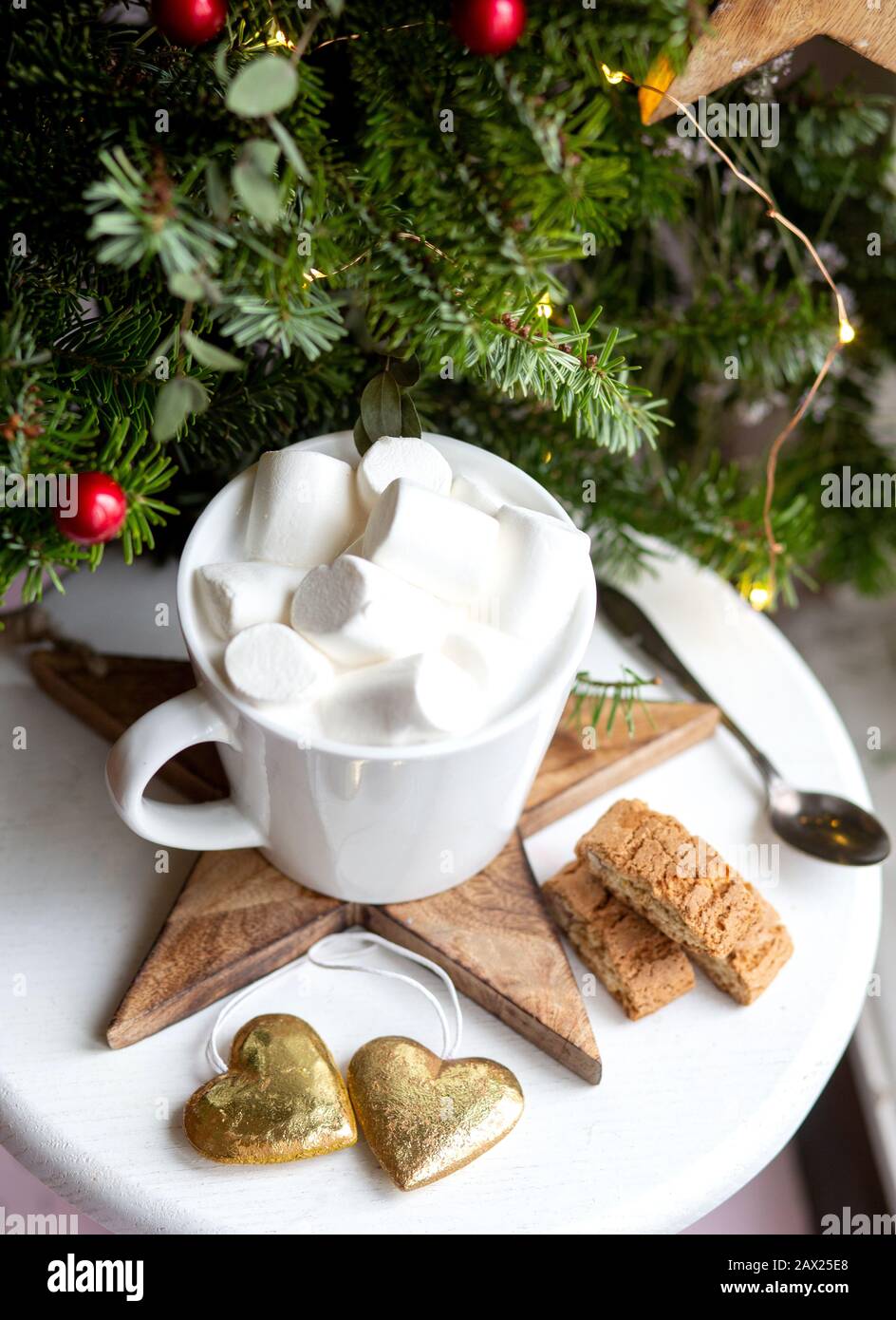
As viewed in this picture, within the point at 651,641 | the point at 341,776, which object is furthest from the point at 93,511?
the point at 651,641

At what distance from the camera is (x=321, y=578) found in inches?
23.2

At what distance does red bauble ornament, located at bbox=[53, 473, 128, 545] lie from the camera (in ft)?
1.80

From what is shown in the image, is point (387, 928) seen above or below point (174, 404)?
below

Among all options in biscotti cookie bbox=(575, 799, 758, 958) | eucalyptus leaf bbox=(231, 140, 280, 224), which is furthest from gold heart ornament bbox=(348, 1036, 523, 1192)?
eucalyptus leaf bbox=(231, 140, 280, 224)

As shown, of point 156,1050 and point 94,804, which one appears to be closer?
point 156,1050

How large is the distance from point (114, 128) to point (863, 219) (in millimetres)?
681

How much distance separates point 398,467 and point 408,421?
5cm

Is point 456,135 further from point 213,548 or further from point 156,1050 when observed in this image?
point 156,1050

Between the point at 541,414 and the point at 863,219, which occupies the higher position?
the point at 863,219

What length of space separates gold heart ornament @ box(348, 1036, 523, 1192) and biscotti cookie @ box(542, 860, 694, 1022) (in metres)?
0.09

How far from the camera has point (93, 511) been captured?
0.55 m

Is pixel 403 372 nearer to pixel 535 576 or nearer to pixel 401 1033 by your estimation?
pixel 535 576

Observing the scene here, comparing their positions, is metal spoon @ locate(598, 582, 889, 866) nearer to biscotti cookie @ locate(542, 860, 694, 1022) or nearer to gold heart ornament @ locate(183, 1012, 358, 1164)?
biscotti cookie @ locate(542, 860, 694, 1022)

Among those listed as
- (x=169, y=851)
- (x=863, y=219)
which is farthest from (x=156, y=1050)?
(x=863, y=219)
